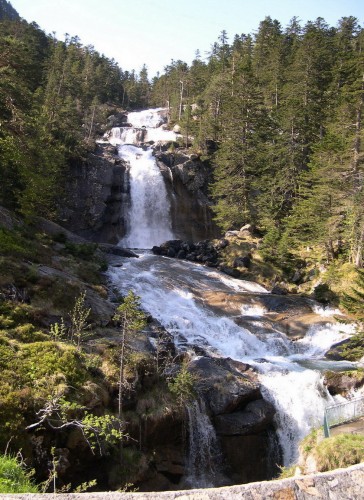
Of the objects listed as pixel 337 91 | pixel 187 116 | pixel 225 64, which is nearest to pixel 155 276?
pixel 337 91

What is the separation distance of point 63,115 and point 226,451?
40173mm

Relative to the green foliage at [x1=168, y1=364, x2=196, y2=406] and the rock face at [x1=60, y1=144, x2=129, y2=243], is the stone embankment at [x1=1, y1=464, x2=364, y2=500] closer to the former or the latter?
the green foliage at [x1=168, y1=364, x2=196, y2=406]

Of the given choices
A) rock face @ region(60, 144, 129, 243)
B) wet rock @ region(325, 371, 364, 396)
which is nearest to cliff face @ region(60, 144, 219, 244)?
rock face @ region(60, 144, 129, 243)

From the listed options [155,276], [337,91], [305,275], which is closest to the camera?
[155,276]

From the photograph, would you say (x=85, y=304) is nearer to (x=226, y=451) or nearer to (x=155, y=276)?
(x=226, y=451)

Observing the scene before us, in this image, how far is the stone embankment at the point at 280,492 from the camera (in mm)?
3730

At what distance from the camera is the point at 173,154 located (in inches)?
1956

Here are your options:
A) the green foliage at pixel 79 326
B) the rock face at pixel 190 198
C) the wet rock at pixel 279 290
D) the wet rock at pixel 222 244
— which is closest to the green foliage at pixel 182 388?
the green foliage at pixel 79 326

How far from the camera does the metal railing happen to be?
1114 centimetres

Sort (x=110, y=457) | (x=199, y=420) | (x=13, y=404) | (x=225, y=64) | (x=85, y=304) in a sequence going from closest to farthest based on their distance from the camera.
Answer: (x=13, y=404)
(x=110, y=457)
(x=199, y=420)
(x=85, y=304)
(x=225, y=64)

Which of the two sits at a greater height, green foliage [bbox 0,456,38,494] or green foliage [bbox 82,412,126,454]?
green foliage [bbox 0,456,38,494]

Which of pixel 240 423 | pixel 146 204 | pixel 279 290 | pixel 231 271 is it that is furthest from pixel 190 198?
pixel 240 423

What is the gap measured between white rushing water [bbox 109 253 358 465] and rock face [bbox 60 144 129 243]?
1249 centimetres

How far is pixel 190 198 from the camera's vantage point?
4594 cm
